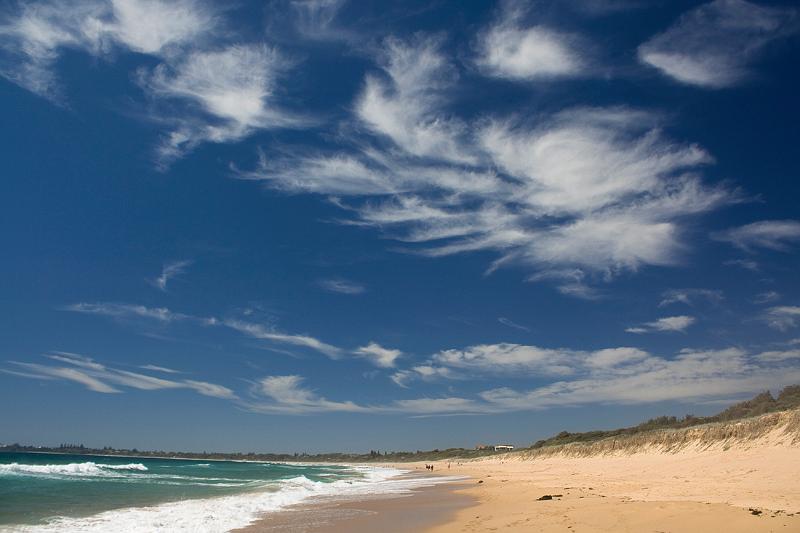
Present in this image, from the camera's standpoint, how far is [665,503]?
525 inches

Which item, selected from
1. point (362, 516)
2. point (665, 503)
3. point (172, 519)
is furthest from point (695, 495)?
point (172, 519)

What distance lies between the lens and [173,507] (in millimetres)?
20859

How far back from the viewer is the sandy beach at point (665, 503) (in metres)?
10.9

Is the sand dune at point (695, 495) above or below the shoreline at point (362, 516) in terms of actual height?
above

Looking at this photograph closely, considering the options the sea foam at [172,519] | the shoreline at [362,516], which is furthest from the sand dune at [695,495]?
the sea foam at [172,519]

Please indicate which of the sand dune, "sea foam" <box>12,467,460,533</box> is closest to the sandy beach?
the sand dune

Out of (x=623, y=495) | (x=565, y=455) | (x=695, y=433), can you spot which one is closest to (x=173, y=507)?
(x=623, y=495)

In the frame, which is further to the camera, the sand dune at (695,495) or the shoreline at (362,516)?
the shoreline at (362,516)

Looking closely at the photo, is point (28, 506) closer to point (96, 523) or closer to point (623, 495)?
point (96, 523)

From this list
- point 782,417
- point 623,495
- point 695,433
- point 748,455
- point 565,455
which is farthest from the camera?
point 565,455

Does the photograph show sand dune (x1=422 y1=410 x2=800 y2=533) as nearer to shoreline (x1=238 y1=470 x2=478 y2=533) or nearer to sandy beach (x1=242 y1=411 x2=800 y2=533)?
sandy beach (x1=242 y1=411 x2=800 y2=533)

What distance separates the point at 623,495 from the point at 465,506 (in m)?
5.95

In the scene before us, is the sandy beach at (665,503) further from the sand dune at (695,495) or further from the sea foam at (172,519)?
the sea foam at (172,519)

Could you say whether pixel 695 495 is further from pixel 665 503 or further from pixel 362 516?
pixel 362 516
